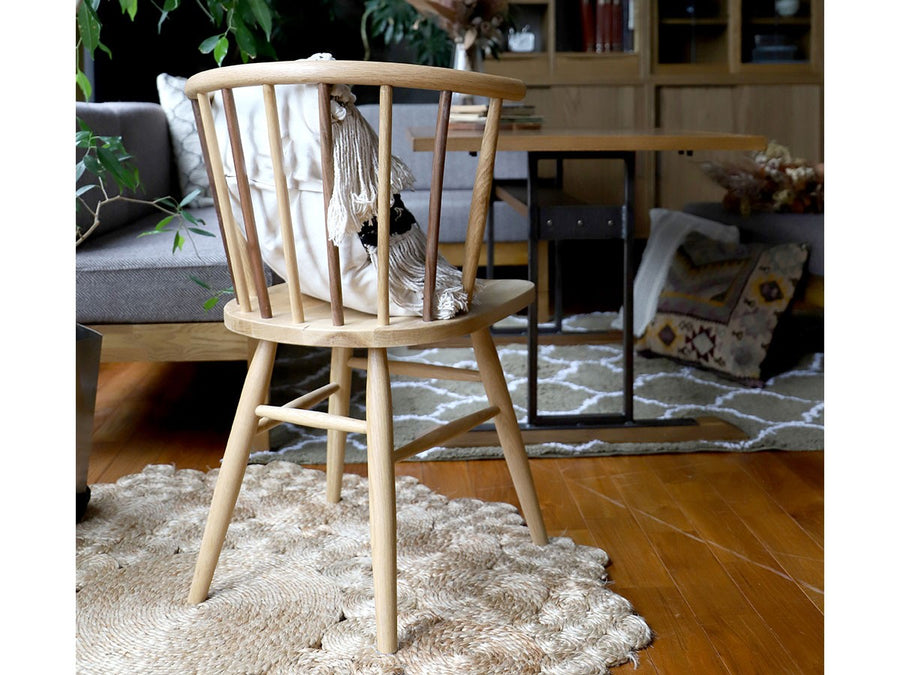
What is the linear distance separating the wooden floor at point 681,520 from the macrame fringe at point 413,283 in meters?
0.55

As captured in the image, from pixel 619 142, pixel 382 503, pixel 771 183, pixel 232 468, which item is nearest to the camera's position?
pixel 382 503

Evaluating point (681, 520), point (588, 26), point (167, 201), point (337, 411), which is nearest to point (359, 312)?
point (337, 411)

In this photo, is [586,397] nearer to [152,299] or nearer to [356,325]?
[152,299]

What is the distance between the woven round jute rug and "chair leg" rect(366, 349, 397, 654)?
0.06 meters

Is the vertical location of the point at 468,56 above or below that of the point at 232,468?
above

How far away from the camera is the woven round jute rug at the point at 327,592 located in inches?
50.4

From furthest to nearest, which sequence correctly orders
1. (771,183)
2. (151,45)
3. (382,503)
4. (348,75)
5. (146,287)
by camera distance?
(151,45), (771,183), (146,287), (382,503), (348,75)

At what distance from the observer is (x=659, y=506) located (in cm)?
184

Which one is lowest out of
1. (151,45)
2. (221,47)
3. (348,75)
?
(348,75)

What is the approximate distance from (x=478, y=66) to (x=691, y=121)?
234 centimetres

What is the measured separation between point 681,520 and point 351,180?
0.97 metres

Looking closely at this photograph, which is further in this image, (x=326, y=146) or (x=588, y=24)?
(x=588, y=24)

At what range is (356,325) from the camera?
1.27 meters

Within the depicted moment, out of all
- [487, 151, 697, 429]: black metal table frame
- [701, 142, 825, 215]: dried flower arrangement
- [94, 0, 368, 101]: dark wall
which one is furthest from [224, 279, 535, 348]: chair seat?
[94, 0, 368, 101]: dark wall
